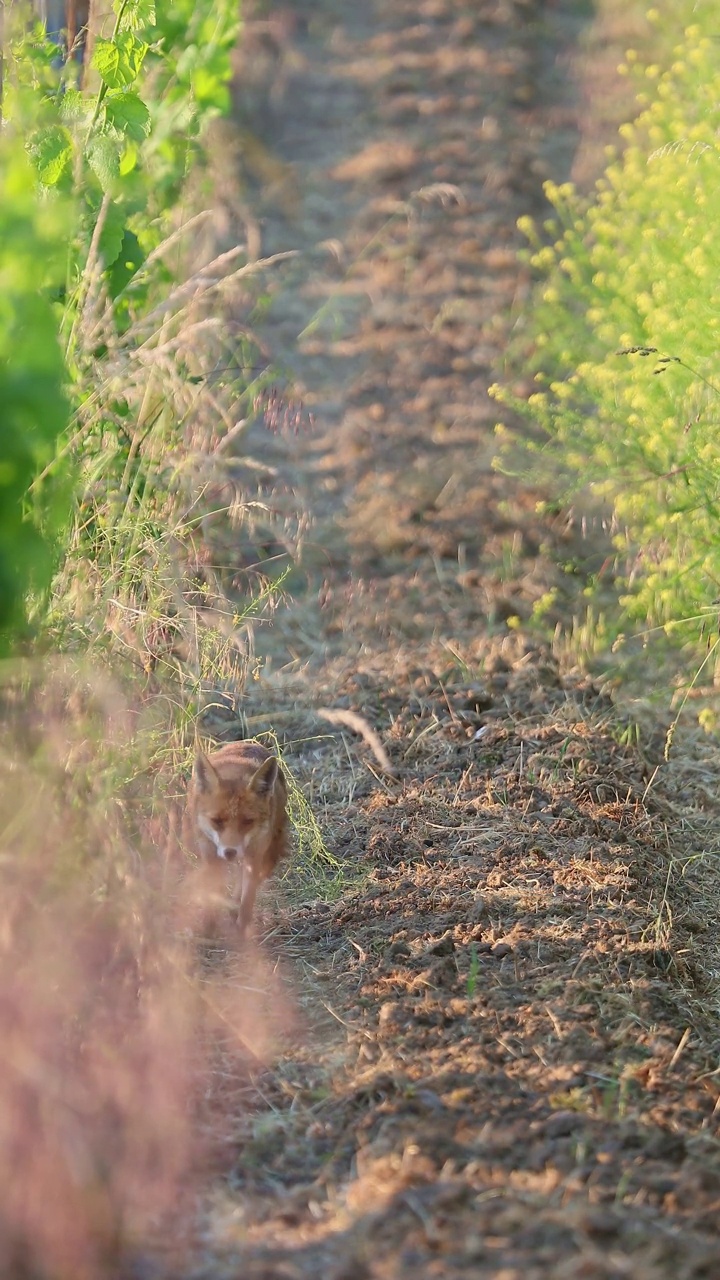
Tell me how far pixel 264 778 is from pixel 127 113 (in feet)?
8.93

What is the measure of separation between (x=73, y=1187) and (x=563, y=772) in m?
3.53

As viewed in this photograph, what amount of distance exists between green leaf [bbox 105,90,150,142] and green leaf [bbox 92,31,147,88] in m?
0.06

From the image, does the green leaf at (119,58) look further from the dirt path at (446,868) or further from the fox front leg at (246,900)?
the fox front leg at (246,900)

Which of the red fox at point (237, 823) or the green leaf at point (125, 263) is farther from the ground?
the green leaf at point (125, 263)

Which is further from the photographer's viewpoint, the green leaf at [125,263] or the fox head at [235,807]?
A: the green leaf at [125,263]

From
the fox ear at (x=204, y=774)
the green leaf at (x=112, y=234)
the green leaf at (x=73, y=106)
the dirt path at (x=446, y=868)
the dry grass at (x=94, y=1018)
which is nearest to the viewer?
the dry grass at (x=94, y=1018)

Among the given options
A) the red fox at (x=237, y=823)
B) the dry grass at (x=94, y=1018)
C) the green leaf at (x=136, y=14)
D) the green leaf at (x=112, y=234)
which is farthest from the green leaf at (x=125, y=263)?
the dry grass at (x=94, y=1018)

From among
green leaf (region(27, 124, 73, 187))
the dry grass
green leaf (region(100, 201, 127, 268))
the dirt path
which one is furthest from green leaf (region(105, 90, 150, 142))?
the dirt path

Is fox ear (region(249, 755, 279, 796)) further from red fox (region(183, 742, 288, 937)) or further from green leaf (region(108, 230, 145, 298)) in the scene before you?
green leaf (region(108, 230, 145, 298))

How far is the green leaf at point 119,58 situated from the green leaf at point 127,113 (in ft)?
0.19

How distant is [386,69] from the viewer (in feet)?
51.0

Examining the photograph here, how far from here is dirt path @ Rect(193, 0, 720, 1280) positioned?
3.55 m

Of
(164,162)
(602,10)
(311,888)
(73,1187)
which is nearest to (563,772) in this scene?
(311,888)

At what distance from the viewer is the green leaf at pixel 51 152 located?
554 centimetres
